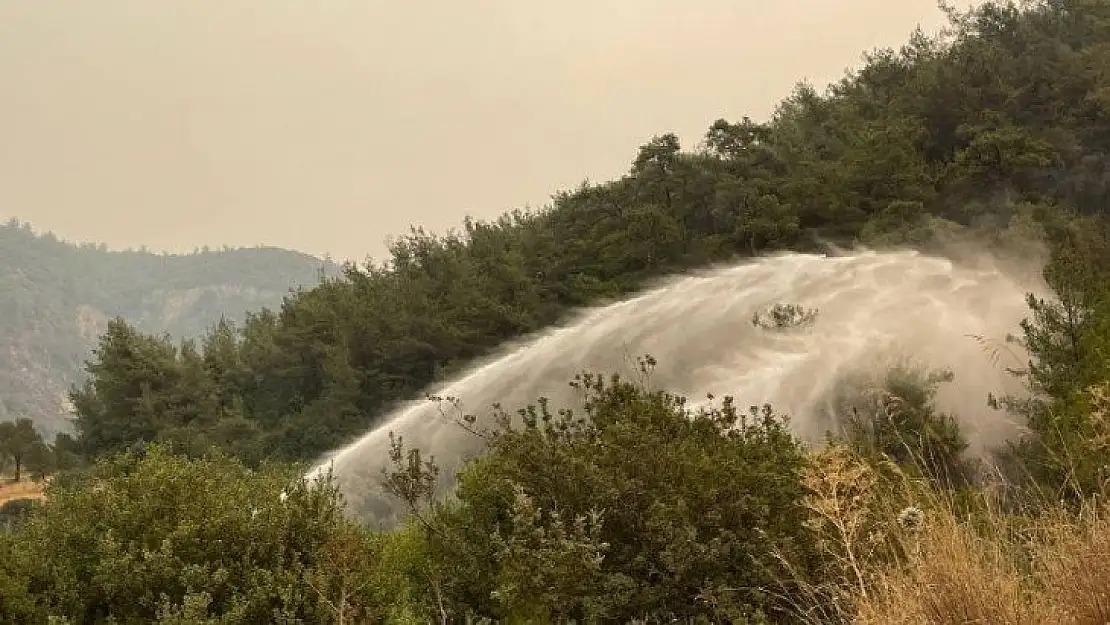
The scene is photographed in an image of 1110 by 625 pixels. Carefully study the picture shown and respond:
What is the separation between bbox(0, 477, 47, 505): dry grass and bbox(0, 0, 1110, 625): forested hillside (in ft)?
43.9

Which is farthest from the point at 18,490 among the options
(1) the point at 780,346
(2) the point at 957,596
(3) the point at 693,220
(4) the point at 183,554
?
(2) the point at 957,596

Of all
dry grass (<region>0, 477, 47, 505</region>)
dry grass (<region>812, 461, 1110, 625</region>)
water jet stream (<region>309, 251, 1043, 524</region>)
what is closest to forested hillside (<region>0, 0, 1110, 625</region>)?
dry grass (<region>812, 461, 1110, 625</region>)

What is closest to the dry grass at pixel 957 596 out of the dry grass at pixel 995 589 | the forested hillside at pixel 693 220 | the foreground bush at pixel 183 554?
the dry grass at pixel 995 589

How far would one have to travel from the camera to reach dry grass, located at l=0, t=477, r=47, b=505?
214 ft

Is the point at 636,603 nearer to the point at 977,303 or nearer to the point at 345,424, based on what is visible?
the point at 977,303

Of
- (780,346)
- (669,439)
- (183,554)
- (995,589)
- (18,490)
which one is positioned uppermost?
(18,490)

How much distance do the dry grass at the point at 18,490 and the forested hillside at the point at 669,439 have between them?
1337 centimetres

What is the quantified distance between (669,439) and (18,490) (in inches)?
3169

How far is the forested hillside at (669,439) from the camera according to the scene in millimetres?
6098

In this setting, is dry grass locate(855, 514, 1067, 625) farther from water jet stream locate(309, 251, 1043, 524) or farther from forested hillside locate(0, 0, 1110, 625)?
water jet stream locate(309, 251, 1043, 524)

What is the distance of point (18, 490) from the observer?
71500 millimetres

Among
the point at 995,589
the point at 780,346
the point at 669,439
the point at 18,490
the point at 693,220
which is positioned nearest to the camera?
the point at 995,589

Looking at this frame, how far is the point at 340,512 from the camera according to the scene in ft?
26.1

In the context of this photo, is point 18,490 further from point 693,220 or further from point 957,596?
point 957,596
